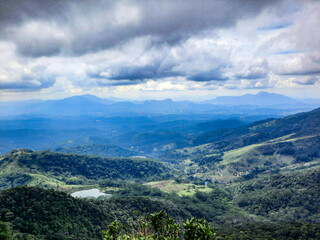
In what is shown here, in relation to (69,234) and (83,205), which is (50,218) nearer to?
(69,234)

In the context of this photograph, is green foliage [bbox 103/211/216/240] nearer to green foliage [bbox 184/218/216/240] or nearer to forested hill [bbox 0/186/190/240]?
green foliage [bbox 184/218/216/240]

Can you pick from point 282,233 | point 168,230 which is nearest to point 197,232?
point 168,230

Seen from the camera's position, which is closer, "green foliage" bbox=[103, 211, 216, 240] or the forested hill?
"green foliage" bbox=[103, 211, 216, 240]

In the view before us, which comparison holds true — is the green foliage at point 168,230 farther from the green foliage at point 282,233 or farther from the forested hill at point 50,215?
the green foliage at point 282,233

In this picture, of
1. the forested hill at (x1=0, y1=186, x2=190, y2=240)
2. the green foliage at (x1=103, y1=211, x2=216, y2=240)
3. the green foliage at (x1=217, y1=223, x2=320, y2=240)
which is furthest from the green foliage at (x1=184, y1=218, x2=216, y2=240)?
the green foliage at (x1=217, y1=223, x2=320, y2=240)

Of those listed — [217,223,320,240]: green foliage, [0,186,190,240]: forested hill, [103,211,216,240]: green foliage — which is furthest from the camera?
[217,223,320,240]: green foliage

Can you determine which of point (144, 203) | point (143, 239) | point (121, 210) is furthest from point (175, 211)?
point (143, 239)

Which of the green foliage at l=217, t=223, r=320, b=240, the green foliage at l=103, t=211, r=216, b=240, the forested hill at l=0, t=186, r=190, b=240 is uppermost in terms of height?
the green foliage at l=103, t=211, r=216, b=240

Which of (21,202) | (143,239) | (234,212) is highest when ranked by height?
(143,239)

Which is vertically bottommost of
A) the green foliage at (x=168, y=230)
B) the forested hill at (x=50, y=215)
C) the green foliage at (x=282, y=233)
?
the green foliage at (x=282, y=233)

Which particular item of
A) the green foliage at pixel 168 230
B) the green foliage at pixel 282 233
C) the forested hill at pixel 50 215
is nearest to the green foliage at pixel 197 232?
the green foliage at pixel 168 230

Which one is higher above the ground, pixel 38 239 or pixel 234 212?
pixel 38 239
